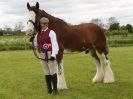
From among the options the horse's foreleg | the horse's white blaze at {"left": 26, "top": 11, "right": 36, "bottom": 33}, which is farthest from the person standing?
the horse's foreleg

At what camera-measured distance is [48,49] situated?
1088 cm

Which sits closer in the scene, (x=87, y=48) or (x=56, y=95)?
(x=56, y=95)

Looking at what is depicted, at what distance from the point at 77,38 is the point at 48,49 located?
192 centimetres

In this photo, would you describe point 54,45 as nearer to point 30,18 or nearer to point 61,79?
point 30,18

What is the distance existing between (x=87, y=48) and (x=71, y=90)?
184cm

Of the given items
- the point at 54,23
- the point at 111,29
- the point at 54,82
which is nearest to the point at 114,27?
the point at 111,29

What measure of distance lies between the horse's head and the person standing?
0.88 ft

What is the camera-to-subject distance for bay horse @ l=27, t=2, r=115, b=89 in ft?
37.1

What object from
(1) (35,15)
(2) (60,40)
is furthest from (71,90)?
(1) (35,15)

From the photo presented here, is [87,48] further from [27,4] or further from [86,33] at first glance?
[27,4]

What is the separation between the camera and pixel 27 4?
1112 cm

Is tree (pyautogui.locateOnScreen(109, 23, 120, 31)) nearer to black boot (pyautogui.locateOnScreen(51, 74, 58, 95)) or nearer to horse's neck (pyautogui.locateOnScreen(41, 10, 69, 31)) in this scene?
horse's neck (pyautogui.locateOnScreen(41, 10, 69, 31))

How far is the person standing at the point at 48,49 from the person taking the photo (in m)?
10.7

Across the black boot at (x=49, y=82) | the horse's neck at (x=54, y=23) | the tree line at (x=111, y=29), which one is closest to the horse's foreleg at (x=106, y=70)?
the horse's neck at (x=54, y=23)
